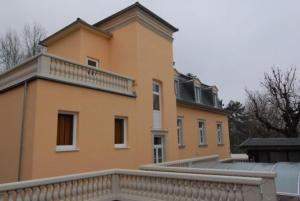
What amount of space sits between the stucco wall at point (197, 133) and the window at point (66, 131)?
9.15 m

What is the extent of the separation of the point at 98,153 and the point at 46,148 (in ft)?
7.60

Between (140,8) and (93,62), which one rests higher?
(140,8)

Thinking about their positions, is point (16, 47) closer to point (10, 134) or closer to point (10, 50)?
point (10, 50)

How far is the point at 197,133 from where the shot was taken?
773 inches

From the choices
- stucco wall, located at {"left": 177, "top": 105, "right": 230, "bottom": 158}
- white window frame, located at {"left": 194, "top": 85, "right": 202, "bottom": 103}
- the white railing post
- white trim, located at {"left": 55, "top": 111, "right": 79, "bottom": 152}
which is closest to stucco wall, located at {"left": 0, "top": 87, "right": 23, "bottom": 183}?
the white railing post

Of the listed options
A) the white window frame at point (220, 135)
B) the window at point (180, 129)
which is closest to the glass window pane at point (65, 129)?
the window at point (180, 129)

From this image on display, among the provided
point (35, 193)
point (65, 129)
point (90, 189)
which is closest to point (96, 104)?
point (65, 129)

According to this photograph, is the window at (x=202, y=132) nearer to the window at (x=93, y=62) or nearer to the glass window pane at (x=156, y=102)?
the glass window pane at (x=156, y=102)

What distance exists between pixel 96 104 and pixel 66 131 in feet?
5.44

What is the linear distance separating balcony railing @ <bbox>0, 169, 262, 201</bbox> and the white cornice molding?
8.96 meters

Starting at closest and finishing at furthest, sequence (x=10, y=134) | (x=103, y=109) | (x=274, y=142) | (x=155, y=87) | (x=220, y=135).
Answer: (x=10, y=134) → (x=103, y=109) → (x=155, y=87) → (x=274, y=142) → (x=220, y=135)

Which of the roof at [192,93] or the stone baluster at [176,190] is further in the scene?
the roof at [192,93]

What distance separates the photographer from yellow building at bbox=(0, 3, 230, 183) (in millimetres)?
8781

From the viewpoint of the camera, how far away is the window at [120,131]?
1180 cm
